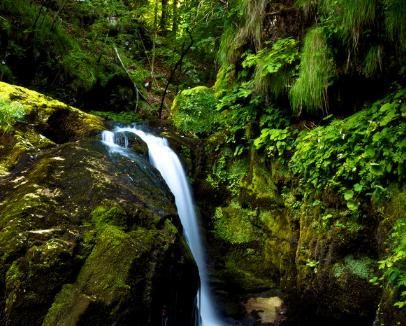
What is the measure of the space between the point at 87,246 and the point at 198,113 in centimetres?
465

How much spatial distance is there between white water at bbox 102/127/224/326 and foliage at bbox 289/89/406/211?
2.01m

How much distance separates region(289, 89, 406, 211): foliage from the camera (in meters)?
3.75

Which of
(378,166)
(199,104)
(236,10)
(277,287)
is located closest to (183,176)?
(199,104)

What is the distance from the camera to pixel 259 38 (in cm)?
615

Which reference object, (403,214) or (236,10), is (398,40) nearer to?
(403,214)

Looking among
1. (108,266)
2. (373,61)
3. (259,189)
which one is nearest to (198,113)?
(259,189)

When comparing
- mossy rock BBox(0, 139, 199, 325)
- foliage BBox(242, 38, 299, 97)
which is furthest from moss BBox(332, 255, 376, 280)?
foliage BBox(242, 38, 299, 97)

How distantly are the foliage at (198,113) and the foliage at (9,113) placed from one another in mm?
3255

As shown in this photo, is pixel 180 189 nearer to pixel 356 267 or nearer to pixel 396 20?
pixel 356 267

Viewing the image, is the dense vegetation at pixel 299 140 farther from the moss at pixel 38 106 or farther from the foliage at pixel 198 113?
the moss at pixel 38 106

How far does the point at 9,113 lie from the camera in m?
4.89

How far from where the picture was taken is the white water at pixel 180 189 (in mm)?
5543

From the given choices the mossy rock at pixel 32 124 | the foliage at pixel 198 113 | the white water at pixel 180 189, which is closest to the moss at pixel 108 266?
the mossy rock at pixel 32 124

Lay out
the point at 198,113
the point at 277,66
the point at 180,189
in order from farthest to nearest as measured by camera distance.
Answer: the point at 198,113, the point at 180,189, the point at 277,66
